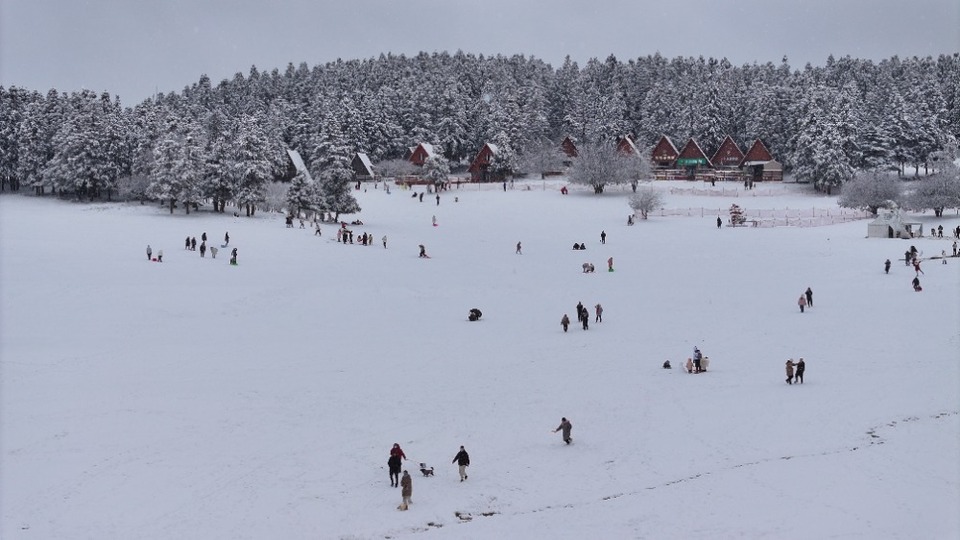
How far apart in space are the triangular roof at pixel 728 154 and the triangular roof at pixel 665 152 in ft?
16.4

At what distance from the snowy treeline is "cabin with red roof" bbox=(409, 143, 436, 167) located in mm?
1933

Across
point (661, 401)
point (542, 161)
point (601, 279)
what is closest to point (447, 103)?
point (542, 161)

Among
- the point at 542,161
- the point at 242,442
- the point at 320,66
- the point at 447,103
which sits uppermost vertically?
the point at 320,66

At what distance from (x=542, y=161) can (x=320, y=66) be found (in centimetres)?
9872

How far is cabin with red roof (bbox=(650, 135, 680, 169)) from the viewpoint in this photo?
108438mm

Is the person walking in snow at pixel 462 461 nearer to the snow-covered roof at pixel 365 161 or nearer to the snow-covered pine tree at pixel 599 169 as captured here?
the snow-covered pine tree at pixel 599 169

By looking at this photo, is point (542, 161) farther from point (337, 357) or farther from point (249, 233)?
point (337, 357)

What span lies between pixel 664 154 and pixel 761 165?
12.6 meters

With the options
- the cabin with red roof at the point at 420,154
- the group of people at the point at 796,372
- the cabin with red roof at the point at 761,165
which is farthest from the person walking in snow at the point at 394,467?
the cabin with red roof at the point at 420,154

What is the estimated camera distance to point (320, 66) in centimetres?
18812

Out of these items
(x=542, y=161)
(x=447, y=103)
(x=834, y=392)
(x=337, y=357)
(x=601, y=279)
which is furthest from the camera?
(x=447, y=103)

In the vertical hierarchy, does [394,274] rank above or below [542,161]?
below

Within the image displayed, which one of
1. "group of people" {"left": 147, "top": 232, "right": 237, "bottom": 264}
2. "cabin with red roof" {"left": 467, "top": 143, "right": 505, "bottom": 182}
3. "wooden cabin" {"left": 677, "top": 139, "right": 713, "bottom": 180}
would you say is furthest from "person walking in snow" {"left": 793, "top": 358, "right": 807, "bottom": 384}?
"wooden cabin" {"left": 677, "top": 139, "right": 713, "bottom": 180}

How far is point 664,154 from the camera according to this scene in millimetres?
108812
